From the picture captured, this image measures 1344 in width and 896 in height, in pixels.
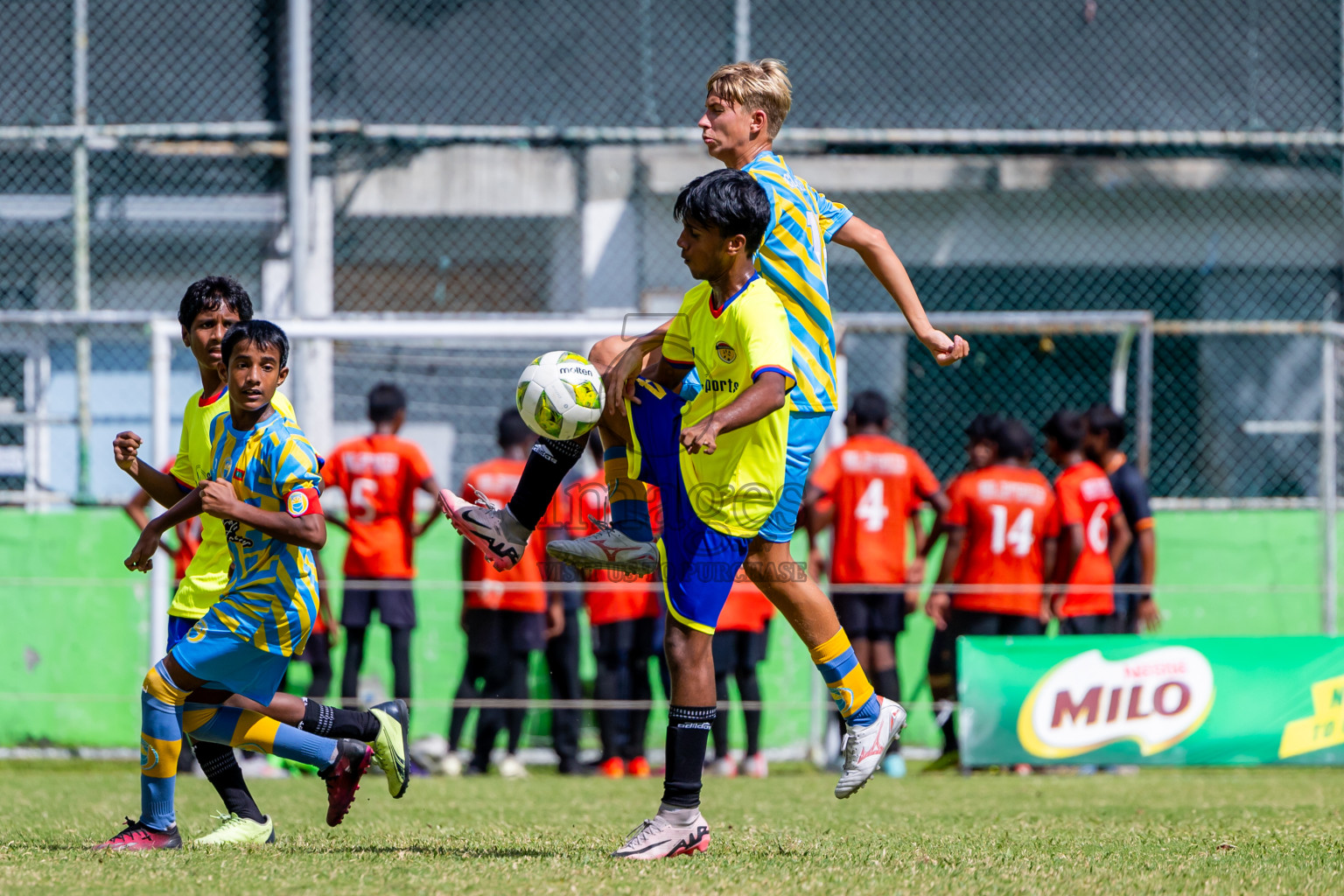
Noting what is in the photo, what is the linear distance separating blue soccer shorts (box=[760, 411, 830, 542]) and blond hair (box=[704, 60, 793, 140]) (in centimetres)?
82

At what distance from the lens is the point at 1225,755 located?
7.89 meters

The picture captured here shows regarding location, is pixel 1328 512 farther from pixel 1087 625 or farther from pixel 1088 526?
pixel 1087 625

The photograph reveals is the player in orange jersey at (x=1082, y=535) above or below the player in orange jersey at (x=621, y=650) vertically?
above

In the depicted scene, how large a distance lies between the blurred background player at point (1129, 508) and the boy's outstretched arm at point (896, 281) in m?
4.93

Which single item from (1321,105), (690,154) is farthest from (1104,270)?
(690,154)

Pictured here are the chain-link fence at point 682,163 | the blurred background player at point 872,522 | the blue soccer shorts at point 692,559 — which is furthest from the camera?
the chain-link fence at point 682,163

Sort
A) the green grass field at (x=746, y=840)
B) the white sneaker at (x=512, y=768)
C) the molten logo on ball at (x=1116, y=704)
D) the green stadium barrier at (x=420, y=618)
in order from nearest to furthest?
1. the green grass field at (x=746, y=840)
2. the molten logo on ball at (x=1116, y=704)
3. the white sneaker at (x=512, y=768)
4. the green stadium barrier at (x=420, y=618)

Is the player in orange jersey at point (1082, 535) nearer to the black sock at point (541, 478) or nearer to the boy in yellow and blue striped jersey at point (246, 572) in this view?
the black sock at point (541, 478)

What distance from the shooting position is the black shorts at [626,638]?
850cm

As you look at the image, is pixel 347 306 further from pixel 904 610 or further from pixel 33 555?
pixel 904 610

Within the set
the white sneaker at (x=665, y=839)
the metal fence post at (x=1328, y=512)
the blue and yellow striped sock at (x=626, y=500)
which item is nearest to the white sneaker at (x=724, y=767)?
the metal fence post at (x=1328, y=512)

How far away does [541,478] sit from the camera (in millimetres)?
4359

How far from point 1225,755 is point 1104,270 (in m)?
4.88

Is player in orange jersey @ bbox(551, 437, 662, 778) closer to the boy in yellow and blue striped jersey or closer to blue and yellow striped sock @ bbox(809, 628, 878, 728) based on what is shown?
the boy in yellow and blue striped jersey
